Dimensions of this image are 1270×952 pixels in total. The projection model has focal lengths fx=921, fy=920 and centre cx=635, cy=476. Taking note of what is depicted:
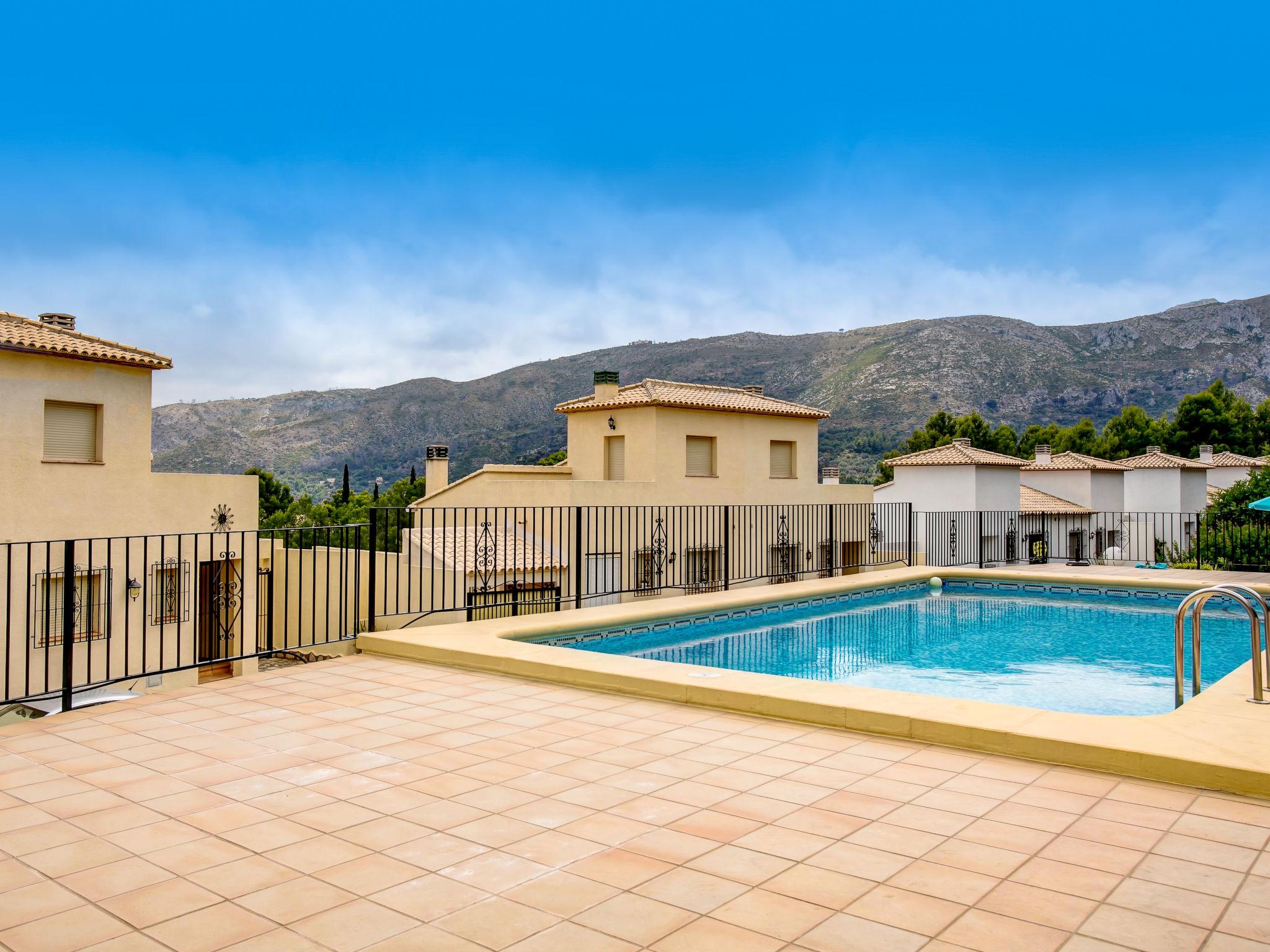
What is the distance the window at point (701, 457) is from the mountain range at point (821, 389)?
31.1 metres

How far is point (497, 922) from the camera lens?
8.81 feet

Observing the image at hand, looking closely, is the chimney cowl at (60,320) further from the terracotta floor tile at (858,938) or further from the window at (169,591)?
the terracotta floor tile at (858,938)

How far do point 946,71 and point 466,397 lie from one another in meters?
51.2

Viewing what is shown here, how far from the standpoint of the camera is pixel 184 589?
1605 centimetres

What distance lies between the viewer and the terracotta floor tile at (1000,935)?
8.28 feet

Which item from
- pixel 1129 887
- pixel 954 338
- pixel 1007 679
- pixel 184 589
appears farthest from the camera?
pixel 954 338

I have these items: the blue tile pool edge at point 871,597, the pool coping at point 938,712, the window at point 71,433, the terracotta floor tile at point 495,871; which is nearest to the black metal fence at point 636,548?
the blue tile pool edge at point 871,597

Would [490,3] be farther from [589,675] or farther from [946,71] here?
[589,675]

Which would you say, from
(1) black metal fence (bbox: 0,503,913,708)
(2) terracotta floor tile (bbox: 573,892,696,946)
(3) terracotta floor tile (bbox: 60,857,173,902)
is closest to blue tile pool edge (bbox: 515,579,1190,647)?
(1) black metal fence (bbox: 0,503,913,708)

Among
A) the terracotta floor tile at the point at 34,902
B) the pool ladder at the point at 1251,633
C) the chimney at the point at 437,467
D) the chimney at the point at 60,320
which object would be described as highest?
the chimney at the point at 60,320

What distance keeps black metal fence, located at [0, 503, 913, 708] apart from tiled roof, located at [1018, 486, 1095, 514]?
797cm

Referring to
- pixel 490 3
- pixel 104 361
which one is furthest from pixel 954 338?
pixel 104 361

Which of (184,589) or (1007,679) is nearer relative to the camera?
(1007,679)

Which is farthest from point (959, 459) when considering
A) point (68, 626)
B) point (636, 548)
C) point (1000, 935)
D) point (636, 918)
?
point (636, 918)
